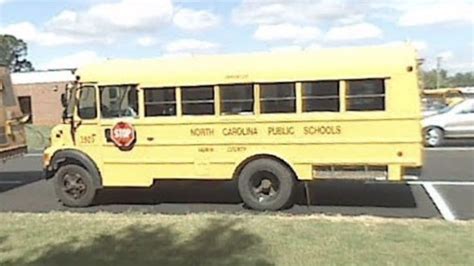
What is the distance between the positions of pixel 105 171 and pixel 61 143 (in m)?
0.89

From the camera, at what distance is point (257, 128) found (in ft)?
29.9

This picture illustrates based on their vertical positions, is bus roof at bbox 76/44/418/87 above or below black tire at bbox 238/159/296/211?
above

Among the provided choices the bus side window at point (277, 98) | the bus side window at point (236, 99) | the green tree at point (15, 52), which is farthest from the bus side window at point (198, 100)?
the green tree at point (15, 52)

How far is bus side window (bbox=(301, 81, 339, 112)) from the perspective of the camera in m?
8.83

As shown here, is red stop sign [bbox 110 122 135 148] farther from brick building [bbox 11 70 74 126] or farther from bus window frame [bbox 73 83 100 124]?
brick building [bbox 11 70 74 126]

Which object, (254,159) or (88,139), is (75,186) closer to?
(88,139)

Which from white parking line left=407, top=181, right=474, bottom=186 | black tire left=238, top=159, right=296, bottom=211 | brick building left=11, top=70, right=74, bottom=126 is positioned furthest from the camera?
brick building left=11, top=70, right=74, bottom=126

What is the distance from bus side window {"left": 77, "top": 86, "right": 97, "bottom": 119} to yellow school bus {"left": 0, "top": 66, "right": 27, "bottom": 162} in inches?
106

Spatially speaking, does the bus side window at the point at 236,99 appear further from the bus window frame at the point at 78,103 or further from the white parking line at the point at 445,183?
the white parking line at the point at 445,183

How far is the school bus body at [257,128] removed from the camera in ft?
28.2

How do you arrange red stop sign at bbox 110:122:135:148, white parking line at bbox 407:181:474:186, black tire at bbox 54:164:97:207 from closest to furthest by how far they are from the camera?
red stop sign at bbox 110:122:135:148 < black tire at bbox 54:164:97:207 < white parking line at bbox 407:181:474:186

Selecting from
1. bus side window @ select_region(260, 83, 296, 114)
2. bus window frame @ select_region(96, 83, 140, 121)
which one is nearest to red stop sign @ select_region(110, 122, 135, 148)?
bus window frame @ select_region(96, 83, 140, 121)

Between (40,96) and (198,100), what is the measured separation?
3370 cm

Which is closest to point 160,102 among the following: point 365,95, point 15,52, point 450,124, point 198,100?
point 198,100
